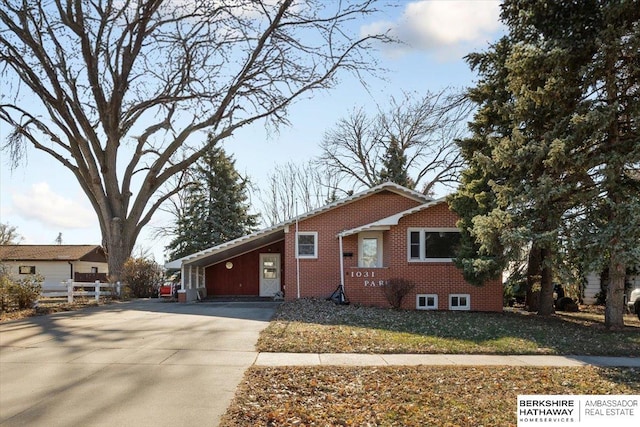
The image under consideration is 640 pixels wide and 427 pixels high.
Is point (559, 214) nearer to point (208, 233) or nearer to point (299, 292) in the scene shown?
point (299, 292)

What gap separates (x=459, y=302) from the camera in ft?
61.4

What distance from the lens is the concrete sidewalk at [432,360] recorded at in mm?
8484

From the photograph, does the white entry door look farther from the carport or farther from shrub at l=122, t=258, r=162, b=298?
shrub at l=122, t=258, r=162, b=298

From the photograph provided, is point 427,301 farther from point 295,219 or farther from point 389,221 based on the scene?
point 295,219

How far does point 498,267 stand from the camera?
14.5m

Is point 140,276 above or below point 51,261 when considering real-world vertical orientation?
below

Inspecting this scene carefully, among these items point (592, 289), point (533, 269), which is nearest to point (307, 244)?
point (533, 269)

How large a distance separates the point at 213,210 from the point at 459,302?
19.9 meters

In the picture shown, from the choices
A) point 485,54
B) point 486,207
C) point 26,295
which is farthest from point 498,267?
point 26,295

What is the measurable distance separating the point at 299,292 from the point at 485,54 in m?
10.9

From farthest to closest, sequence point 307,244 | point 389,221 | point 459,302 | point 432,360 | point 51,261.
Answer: point 51,261
point 307,244
point 459,302
point 389,221
point 432,360

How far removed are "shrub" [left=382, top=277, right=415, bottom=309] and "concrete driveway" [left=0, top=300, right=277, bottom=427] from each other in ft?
19.7

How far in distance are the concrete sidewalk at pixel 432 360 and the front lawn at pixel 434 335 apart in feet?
1.03

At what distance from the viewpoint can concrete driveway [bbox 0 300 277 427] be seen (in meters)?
5.57
